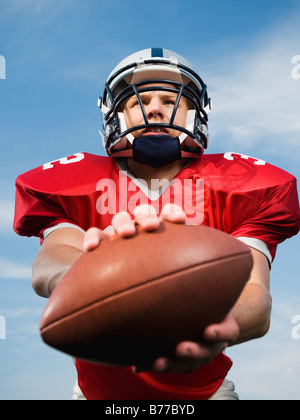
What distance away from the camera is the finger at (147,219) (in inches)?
56.4

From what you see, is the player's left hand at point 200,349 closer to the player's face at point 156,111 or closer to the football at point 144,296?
the football at point 144,296

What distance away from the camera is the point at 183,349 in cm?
137

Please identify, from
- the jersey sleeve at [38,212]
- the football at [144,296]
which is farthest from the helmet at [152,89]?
the football at [144,296]

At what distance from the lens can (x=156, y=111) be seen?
239cm

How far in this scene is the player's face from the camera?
240 cm

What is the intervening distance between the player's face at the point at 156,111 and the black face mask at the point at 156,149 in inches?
2.0

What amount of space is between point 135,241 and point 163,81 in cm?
131

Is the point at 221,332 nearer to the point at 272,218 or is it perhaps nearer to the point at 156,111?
the point at 272,218

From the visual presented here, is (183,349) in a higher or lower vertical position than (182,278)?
lower

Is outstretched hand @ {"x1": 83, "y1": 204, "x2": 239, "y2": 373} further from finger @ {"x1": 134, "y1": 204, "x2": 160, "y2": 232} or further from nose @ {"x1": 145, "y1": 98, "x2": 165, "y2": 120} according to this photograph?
nose @ {"x1": 145, "y1": 98, "x2": 165, "y2": 120}

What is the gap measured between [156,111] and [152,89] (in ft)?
0.42

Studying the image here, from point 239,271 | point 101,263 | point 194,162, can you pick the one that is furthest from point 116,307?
point 194,162

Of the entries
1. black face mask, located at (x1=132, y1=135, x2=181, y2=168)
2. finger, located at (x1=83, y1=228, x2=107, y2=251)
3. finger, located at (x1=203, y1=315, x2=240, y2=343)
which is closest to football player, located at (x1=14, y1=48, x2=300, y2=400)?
black face mask, located at (x1=132, y1=135, x2=181, y2=168)

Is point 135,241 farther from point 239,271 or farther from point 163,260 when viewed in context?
point 239,271
